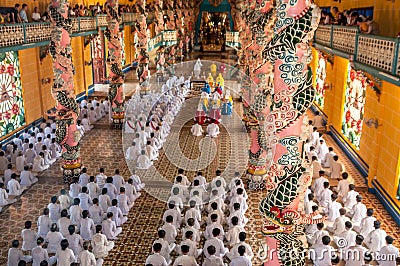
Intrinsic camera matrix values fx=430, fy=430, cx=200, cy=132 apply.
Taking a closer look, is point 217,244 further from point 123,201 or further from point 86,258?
point 123,201

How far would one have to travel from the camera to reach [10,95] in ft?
62.1

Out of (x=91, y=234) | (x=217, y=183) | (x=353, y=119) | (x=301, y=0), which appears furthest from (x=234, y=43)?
(x=301, y=0)

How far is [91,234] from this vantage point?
1162cm

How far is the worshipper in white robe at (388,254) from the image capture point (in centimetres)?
975

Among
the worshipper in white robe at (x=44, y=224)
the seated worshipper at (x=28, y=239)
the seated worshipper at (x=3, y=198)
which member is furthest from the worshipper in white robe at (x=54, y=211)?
the seated worshipper at (x=3, y=198)

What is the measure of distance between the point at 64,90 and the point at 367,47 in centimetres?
996

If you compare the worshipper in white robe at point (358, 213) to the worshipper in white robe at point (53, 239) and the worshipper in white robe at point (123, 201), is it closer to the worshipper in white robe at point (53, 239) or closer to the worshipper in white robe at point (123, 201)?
the worshipper in white robe at point (123, 201)

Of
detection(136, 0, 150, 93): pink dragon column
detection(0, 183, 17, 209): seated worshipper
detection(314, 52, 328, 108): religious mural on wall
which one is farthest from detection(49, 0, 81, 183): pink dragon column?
detection(314, 52, 328, 108): religious mural on wall

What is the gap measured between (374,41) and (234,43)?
76.3ft

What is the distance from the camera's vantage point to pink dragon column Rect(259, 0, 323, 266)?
7215mm

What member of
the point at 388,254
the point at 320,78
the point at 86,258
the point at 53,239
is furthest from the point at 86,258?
the point at 320,78

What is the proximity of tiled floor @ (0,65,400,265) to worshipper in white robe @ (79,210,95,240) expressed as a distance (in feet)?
2.72

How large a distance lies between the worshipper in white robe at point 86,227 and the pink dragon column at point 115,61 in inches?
403

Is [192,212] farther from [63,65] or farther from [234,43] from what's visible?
[234,43]
